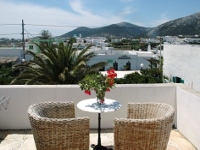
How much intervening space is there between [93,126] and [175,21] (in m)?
83.2

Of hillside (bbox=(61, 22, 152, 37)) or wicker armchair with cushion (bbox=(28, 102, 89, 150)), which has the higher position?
hillside (bbox=(61, 22, 152, 37))

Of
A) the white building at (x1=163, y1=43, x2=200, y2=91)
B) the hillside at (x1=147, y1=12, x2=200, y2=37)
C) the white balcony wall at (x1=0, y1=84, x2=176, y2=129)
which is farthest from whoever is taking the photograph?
the hillside at (x1=147, y1=12, x2=200, y2=37)

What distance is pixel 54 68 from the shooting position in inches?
367

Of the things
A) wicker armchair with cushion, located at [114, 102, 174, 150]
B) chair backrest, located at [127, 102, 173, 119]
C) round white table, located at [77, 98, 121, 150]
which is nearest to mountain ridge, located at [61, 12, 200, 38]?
chair backrest, located at [127, 102, 173, 119]

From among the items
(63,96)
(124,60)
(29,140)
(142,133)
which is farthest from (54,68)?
(124,60)

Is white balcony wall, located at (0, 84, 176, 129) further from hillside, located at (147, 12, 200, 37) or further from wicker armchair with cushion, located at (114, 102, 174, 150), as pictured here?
hillside, located at (147, 12, 200, 37)

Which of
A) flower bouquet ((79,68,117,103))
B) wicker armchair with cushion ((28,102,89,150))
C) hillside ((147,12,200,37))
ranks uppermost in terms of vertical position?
hillside ((147,12,200,37))

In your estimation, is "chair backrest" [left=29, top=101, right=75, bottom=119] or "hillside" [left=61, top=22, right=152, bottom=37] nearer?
"chair backrest" [left=29, top=101, right=75, bottom=119]

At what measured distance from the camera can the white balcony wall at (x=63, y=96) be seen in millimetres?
4457

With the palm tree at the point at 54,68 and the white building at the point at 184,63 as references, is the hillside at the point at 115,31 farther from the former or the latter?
the palm tree at the point at 54,68

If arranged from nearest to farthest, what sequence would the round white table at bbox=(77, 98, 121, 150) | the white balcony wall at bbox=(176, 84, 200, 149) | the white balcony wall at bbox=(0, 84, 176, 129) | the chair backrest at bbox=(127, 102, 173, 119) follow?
the round white table at bbox=(77, 98, 121, 150), the chair backrest at bbox=(127, 102, 173, 119), the white balcony wall at bbox=(176, 84, 200, 149), the white balcony wall at bbox=(0, 84, 176, 129)

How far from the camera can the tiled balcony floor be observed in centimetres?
384

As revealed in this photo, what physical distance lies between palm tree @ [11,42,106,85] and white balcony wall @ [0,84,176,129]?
4.32 metres

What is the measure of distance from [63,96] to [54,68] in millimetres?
5029
